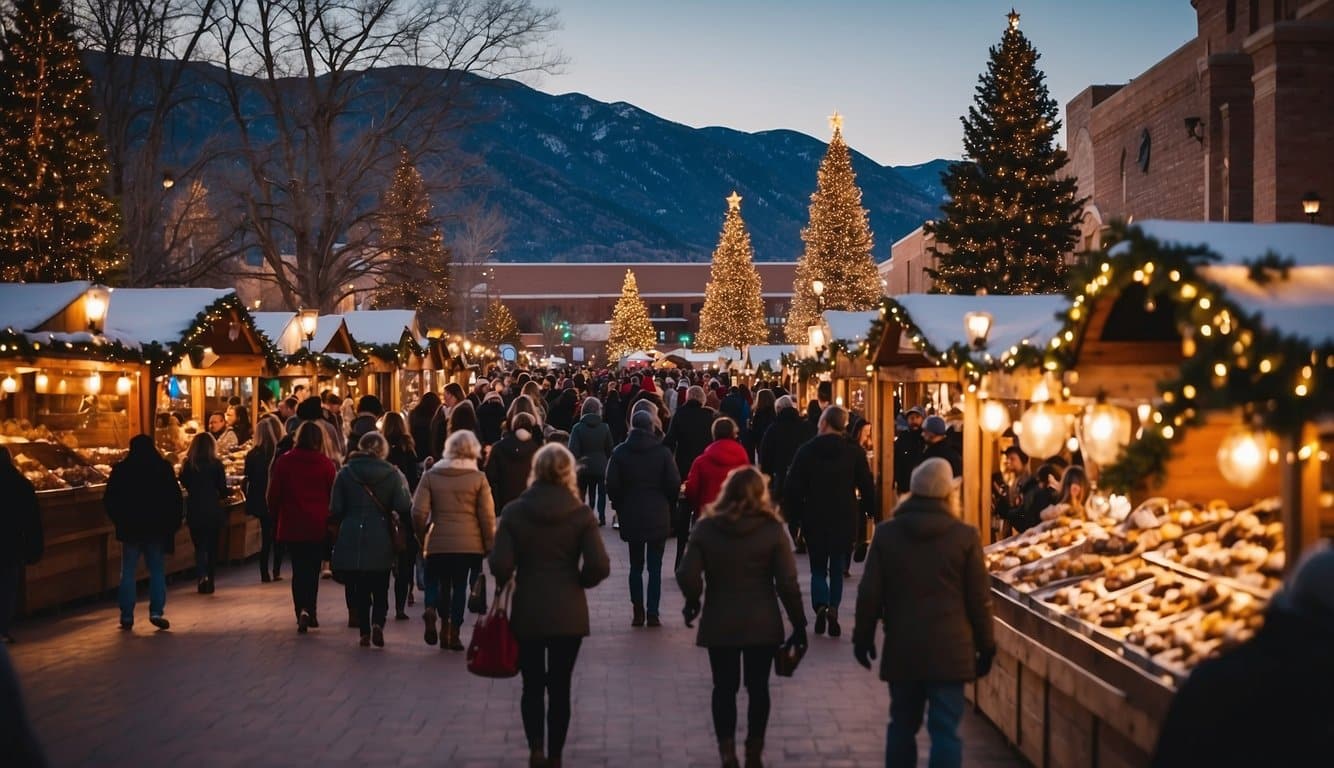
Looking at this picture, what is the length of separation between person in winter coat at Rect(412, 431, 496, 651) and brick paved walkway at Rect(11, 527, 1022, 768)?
77 centimetres

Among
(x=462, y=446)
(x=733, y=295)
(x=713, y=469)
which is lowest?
(x=713, y=469)

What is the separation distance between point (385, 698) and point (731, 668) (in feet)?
9.90

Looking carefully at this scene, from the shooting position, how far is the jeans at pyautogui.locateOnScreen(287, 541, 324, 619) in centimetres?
1257

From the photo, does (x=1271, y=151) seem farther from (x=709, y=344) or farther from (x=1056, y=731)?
(x=709, y=344)

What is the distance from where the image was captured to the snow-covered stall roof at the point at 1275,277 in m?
5.99

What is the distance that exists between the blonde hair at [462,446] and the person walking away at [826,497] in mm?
2670

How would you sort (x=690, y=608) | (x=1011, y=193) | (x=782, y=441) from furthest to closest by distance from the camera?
1. (x=1011, y=193)
2. (x=782, y=441)
3. (x=690, y=608)

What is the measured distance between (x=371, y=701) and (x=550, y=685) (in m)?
2.27

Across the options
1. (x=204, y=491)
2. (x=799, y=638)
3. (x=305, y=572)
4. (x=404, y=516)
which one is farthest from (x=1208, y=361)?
(x=204, y=491)

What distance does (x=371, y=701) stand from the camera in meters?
9.80

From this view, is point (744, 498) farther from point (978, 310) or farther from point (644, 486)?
point (978, 310)

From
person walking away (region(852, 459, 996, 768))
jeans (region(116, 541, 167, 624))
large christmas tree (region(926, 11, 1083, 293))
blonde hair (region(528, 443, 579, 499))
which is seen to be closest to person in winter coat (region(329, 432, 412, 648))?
jeans (region(116, 541, 167, 624))

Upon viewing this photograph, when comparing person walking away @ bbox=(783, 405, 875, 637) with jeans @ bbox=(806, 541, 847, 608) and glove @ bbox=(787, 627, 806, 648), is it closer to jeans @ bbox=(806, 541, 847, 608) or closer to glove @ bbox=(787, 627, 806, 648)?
jeans @ bbox=(806, 541, 847, 608)

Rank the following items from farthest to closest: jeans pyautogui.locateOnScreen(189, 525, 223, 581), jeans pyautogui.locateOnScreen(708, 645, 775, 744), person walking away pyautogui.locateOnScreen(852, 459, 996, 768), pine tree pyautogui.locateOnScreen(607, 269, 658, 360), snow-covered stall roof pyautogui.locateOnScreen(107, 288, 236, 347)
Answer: pine tree pyautogui.locateOnScreen(607, 269, 658, 360) → snow-covered stall roof pyautogui.locateOnScreen(107, 288, 236, 347) → jeans pyautogui.locateOnScreen(189, 525, 223, 581) → jeans pyautogui.locateOnScreen(708, 645, 775, 744) → person walking away pyautogui.locateOnScreen(852, 459, 996, 768)
